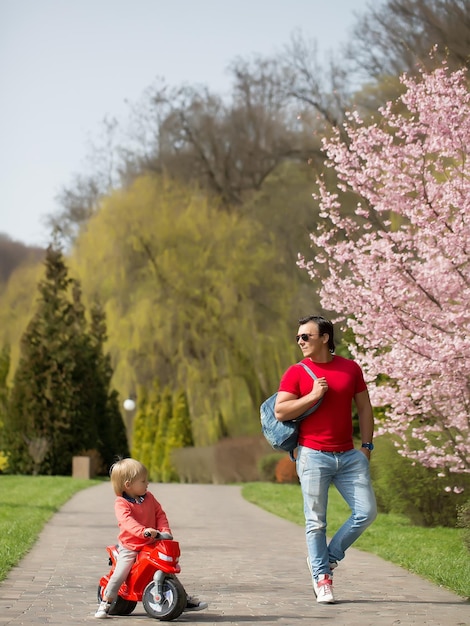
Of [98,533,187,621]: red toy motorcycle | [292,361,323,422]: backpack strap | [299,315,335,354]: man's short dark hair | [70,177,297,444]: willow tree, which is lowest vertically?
[98,533,187,621]: red toy motorcycle

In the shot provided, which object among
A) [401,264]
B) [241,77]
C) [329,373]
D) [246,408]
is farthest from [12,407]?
[329,373]

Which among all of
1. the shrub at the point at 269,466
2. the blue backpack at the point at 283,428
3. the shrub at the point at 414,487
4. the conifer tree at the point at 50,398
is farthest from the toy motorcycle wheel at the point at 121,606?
the conifer tree at the point at 50,398

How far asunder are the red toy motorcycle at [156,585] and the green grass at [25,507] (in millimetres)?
2253

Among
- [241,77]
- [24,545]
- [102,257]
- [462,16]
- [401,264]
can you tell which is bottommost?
[24,545]

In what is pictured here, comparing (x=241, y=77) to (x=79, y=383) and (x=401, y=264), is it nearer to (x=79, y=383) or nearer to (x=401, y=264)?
(x=79, y=383)

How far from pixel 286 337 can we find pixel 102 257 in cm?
684

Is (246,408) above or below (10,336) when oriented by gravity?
below

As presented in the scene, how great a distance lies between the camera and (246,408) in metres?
40.5

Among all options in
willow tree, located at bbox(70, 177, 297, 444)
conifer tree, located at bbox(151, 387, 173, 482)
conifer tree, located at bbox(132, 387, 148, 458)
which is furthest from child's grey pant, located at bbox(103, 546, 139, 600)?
conifer tree, located at bbox(132, 387, 148, 458)

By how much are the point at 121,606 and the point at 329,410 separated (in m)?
1.94

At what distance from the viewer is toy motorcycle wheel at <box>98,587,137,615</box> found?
24.5ft

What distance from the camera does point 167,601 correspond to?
732cm

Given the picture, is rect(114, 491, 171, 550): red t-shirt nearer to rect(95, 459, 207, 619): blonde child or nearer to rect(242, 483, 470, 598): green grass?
rect(95, 459, 207, 619): blonde child

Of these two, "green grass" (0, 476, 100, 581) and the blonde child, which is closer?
the blonde child
